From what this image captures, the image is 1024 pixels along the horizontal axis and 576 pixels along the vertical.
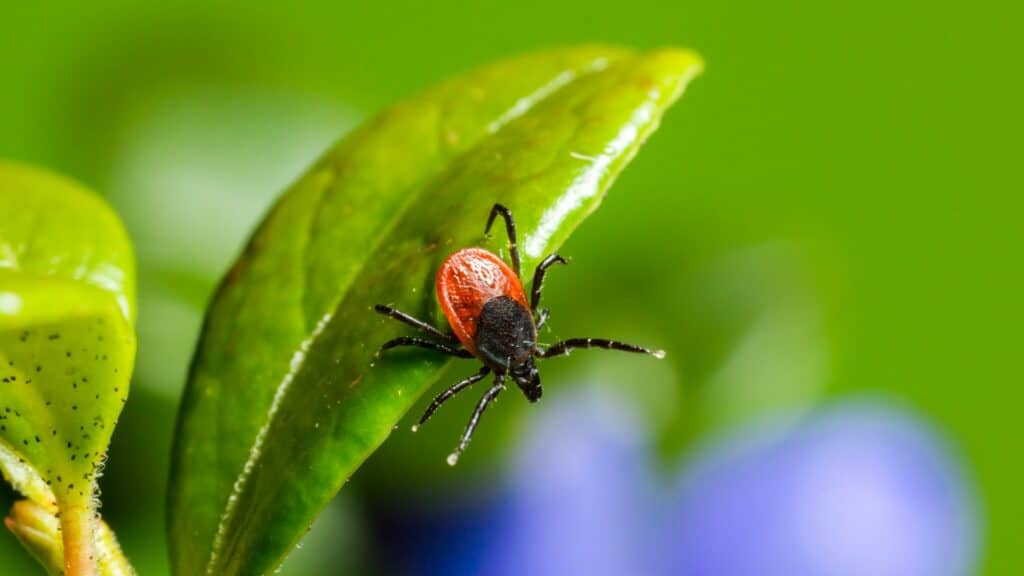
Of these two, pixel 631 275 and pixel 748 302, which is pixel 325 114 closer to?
pixel 631 275

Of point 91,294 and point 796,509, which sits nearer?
point 91,294

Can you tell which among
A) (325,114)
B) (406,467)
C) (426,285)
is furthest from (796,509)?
(426,285)

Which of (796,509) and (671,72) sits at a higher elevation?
(671,72)

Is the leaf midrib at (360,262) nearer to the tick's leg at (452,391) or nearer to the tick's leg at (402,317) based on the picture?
the tick's leg at (402,317)

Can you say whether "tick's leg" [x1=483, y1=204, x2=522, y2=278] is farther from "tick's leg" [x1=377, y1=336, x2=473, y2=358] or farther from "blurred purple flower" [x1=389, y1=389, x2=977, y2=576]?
"blurred purple flower" [x1=389, y1=389, x2=977, y2=576]

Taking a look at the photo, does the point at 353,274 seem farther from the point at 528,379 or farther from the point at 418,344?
the point at 528,379

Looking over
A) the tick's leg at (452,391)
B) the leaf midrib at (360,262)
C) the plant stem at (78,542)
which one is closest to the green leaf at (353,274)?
the leaf midrib at (360,262)

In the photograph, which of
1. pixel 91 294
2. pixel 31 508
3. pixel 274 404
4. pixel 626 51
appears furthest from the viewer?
pixel 626 51
